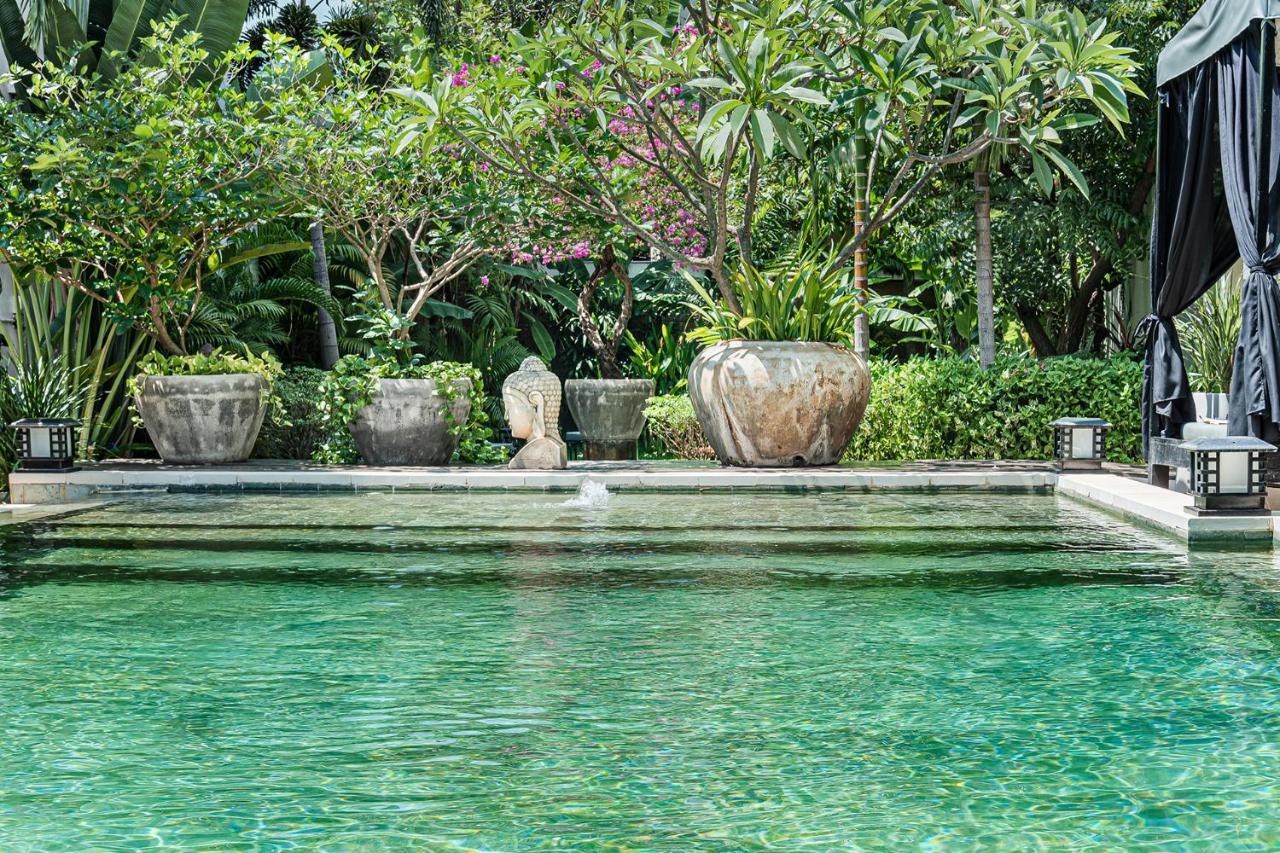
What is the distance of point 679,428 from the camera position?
14258 millimetres

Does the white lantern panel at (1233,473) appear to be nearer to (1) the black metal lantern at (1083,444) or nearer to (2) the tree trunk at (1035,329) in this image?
(1) the black metal lantern at (1083,444)

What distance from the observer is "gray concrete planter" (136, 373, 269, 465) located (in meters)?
11.8

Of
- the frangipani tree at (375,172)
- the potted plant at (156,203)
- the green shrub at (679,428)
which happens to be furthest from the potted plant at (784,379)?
the potted plant at (156,203)

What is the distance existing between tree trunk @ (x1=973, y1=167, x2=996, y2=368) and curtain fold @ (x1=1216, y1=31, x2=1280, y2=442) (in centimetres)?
460

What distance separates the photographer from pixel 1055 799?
310 cm

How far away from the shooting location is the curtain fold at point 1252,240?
8172 mm

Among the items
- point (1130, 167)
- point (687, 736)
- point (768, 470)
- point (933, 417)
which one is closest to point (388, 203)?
point (768, 470)

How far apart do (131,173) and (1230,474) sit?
8742 millimetres

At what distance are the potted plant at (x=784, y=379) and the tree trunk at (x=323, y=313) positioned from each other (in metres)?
6.62

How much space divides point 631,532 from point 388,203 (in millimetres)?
5444

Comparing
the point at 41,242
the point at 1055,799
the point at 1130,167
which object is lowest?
the point at 1055,799

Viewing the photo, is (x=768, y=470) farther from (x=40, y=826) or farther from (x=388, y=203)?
(x=40, y=826)

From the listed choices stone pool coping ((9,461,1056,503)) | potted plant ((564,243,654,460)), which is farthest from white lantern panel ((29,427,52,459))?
potted plant ((564,243,654,460))

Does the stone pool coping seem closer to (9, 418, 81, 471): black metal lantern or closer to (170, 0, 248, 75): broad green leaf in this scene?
(9, 418, 81, 471): black metal lantern
